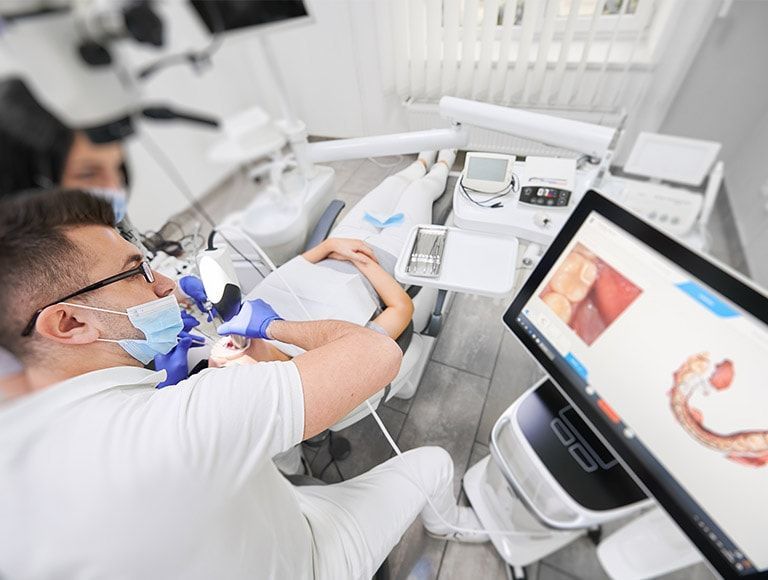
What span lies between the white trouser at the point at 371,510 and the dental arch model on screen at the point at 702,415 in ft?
2.12

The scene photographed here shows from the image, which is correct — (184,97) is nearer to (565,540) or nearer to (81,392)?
(81,392)

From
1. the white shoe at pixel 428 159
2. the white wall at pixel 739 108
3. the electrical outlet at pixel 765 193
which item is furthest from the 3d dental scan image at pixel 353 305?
the electrical outlet at pixel 765 193

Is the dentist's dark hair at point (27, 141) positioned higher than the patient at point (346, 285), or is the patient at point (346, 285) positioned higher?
the dentist's dark hair at point (27, 141)

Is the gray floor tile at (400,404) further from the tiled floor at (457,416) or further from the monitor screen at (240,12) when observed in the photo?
the monitor screen at (240,12)

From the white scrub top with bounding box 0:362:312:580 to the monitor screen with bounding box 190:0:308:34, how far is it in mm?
318

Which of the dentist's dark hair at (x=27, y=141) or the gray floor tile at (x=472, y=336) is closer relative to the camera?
the dentist's dark hair at (x=27, y=141)

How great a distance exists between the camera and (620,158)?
1125 millimetres

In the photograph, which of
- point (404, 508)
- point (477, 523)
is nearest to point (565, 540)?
point (477, 523)

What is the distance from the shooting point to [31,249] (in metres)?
0.30

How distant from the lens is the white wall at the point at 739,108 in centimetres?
187

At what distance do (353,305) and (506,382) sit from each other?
2.49 feet

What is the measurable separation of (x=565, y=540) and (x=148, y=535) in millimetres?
1007

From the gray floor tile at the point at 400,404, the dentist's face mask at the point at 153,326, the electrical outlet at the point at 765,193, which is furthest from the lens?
the electrical outlet at the point at 765,193

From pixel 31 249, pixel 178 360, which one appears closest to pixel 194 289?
pixel 178 360
